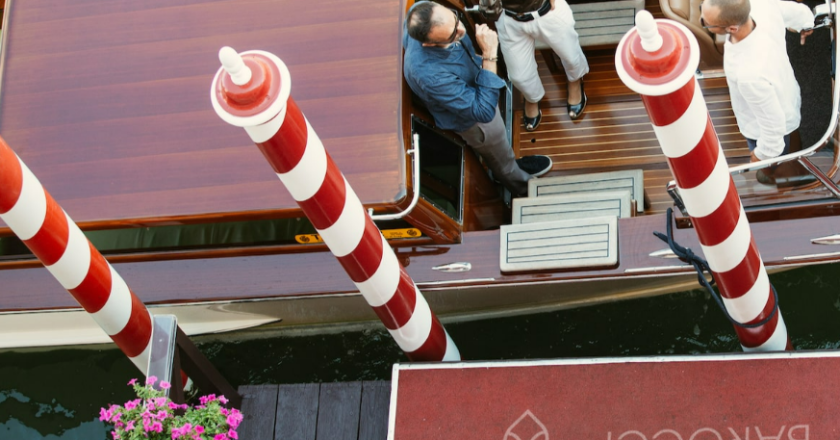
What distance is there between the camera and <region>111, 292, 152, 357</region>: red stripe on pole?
9.30ft

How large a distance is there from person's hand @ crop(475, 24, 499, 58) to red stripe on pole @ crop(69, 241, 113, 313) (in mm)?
1551

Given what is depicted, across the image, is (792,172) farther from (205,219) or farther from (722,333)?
(205,219)

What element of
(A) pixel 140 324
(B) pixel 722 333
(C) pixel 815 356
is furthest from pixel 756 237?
(A) pixel 140 324

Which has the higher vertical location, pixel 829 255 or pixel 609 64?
pixel 609 64

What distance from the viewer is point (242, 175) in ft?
9.61

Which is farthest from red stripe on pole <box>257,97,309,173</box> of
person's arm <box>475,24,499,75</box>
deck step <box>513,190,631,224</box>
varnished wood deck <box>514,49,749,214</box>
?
varnished wood deck <box>514,49,749,214</box>

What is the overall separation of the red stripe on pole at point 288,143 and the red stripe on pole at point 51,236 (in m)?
0.78

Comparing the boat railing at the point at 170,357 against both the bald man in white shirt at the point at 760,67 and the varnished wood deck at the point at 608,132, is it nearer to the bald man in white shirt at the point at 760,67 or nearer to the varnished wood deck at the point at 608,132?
the varnished wood deck at the point at 608,132

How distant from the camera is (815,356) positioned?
2588mm

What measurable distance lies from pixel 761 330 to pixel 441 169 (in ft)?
4.11

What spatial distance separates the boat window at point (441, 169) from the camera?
3.09m

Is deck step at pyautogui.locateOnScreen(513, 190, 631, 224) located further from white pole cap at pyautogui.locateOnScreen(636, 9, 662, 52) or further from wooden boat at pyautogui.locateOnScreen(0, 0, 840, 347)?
white pole cap at pyautogui.locateOnScreen(636, 9, 662, 52)

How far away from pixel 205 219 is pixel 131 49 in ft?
2.38

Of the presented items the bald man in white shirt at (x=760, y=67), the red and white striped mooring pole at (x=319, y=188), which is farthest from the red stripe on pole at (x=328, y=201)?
the bald man in white shirt at (x=760, y=67)
